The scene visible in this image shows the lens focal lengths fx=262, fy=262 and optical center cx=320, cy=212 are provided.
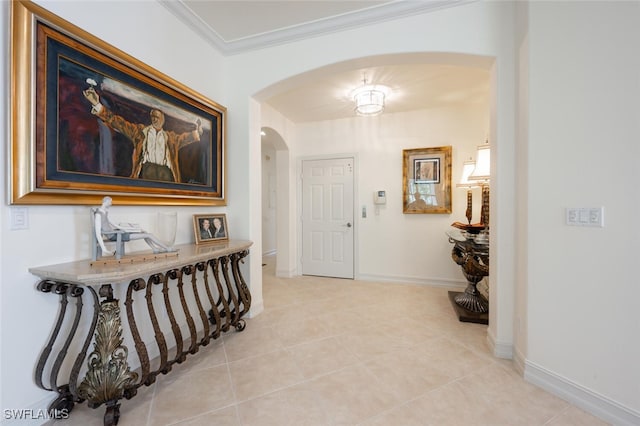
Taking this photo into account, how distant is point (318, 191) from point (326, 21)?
2.57m

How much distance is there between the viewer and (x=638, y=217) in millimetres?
1390

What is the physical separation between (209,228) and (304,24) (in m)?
2.06

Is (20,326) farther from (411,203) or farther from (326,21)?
(411,203)

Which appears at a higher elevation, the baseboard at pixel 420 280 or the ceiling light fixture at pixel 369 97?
the ceiling light fixture at pixel 369 97

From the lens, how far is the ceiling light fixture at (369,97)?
10.1ft

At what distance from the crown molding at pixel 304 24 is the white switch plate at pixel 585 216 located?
176 centimetres

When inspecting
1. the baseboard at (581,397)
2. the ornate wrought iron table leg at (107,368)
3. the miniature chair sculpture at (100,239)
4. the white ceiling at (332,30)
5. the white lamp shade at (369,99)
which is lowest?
the baseboard at (581,397)

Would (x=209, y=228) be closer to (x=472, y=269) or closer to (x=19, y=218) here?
(x=19, y=218)

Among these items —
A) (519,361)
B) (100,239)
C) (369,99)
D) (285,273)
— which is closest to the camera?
(100,239)

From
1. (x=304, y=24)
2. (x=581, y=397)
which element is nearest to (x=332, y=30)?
(x=304, y=24)

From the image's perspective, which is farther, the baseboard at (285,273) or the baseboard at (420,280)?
the baseboard at (285,273)

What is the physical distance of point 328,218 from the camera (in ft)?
14.7

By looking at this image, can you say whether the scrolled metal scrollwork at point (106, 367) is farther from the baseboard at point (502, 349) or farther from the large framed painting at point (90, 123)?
the baseboard at point (502, 349)

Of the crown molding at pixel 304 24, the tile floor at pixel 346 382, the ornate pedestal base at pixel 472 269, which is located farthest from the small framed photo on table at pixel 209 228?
the ornate pedestal base at pixel 472 269
